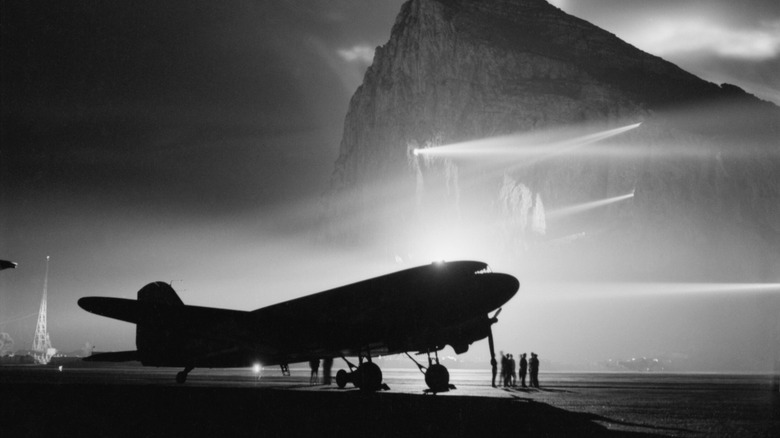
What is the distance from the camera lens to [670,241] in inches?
4897

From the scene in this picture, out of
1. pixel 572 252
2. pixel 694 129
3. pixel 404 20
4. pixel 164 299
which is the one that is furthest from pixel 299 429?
pixel 404 20

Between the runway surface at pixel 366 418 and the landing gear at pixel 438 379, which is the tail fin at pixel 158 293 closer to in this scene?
the runway surface at pixel 366 418

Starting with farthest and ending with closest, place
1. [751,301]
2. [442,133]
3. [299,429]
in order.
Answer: [442,133], [751,301], [299,429]

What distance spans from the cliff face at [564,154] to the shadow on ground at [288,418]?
114m

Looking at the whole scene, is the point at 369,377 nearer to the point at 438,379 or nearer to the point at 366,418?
the point at 438,379

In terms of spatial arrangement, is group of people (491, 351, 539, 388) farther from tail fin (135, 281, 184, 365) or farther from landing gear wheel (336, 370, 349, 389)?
tail fin (135, 281, 184, 365)

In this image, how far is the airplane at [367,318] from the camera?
2259 centimetres

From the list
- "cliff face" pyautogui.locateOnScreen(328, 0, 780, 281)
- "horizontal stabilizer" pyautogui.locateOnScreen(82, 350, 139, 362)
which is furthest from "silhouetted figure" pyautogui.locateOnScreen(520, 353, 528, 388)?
"cliff face" pyautogui.locateOnScreen(328, 0, 780, 281)

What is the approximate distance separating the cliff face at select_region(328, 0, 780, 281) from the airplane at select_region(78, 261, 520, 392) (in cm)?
10684

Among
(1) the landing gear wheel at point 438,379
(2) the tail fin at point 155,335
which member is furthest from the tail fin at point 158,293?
(1) the landing gear wheel at point 438,379

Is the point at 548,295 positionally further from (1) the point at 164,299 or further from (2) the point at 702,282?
(1) the point at 164,299

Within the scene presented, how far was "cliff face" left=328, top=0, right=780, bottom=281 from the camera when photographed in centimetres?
12538

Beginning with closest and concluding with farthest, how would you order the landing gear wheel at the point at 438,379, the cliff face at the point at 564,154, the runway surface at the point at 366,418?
the runway surface at the point at 366,418 → the landing gear wheel at the point at 438,379 → the cliff face at the point at 564,154

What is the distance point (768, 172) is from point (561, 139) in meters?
42.7
